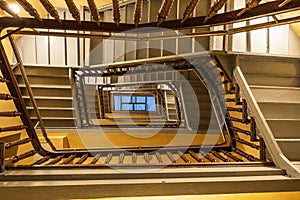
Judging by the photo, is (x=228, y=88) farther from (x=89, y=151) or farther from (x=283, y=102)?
(x=89, y=151)

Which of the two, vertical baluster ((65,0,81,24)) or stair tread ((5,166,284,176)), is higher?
vertical baluster ((65,0,81,24))

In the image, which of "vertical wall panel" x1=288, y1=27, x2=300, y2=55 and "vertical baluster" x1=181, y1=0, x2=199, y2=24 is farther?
"vertical wall panel" x1=288, y1=27, x2=300, y2=55

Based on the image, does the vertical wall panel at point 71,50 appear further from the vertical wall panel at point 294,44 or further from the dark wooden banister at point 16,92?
the vertical wall panel at point 294,44

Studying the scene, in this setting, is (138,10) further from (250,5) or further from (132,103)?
(132,103)

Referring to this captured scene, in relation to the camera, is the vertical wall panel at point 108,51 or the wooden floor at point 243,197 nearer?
the wooden floor at point 243,197

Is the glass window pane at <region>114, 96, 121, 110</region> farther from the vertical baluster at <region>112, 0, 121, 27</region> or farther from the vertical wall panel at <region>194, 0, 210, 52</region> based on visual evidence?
the vertical baluster at <region>112, 0, 121, 27</region>

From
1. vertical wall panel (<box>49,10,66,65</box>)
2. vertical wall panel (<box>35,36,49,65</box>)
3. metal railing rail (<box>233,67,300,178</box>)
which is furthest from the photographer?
vertical wall panel (<box>49,10,66,65</box>)

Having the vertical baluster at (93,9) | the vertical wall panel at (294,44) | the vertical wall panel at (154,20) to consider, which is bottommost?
the vertical baluster at (93,9)

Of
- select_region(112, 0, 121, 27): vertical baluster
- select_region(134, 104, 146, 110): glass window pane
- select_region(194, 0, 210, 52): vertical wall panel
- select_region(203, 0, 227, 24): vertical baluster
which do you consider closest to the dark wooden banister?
select_region(112, 0, 121, 27): vertical baluster

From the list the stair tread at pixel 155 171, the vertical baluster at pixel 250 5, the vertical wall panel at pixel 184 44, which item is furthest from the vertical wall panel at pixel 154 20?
the stair tread at pixel 155 171

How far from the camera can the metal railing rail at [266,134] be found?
1.30 m

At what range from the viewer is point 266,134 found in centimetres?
156

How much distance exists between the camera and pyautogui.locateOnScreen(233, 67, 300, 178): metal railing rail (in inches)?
51.0

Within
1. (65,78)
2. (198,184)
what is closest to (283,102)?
(198,184)
